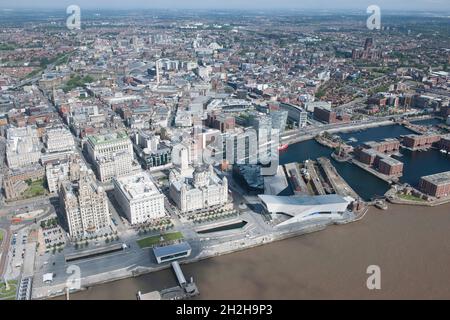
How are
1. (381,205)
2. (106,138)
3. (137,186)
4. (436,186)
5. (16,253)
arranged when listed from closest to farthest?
(16,253), (137,186), (381,205), (436,186), (106,138)

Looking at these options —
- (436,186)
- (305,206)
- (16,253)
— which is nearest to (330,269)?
(305,206)

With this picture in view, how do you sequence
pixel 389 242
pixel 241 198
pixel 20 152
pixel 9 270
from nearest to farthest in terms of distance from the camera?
pixel 9 270 < pixel 389 242 < pixel 241 198 < pixel 20 152

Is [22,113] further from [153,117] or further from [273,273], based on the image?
[273,273]

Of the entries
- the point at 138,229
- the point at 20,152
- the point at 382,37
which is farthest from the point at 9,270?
the point at 382,37

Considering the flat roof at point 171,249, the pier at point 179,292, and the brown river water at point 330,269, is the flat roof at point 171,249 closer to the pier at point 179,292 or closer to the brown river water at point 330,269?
the brown river water at point 330,269

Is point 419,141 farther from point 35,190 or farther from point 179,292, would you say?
point 35,190
